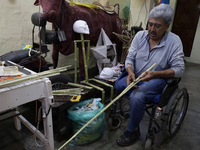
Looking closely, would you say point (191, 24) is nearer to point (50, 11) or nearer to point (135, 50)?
point (135, 50)

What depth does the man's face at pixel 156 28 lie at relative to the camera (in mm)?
1438

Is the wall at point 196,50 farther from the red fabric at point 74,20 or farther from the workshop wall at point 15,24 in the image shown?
the workshop wall at point 15,24

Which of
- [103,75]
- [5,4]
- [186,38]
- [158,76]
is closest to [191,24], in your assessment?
[186,38]

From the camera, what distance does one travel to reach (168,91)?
1.41 meters

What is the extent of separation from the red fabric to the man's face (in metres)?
1.00

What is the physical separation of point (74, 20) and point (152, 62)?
3.71 feet

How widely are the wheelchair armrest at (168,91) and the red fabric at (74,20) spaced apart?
1205 millimetres

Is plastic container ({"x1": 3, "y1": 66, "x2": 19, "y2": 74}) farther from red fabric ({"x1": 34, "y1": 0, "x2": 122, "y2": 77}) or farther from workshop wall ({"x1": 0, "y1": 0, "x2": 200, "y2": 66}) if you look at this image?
workshop wall ({"x1": 0, "y1": 0, "x2": 200, "y2": 66})

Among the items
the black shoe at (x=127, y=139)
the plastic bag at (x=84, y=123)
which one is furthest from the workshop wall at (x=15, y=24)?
the black shoe at (x=127, y=139)

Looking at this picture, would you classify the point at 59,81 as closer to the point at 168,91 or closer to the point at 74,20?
the point at 74,20

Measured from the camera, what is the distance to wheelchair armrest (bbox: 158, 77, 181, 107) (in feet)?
4.44

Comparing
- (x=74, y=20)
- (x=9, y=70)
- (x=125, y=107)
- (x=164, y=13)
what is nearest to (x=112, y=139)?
(x=125, y=107)

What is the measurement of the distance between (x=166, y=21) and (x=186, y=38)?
14.4 ft

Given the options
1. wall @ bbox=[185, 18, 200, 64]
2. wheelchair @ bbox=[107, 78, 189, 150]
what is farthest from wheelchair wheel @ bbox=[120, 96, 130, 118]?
wall @ bbox=[185, 18, 200, 64]
